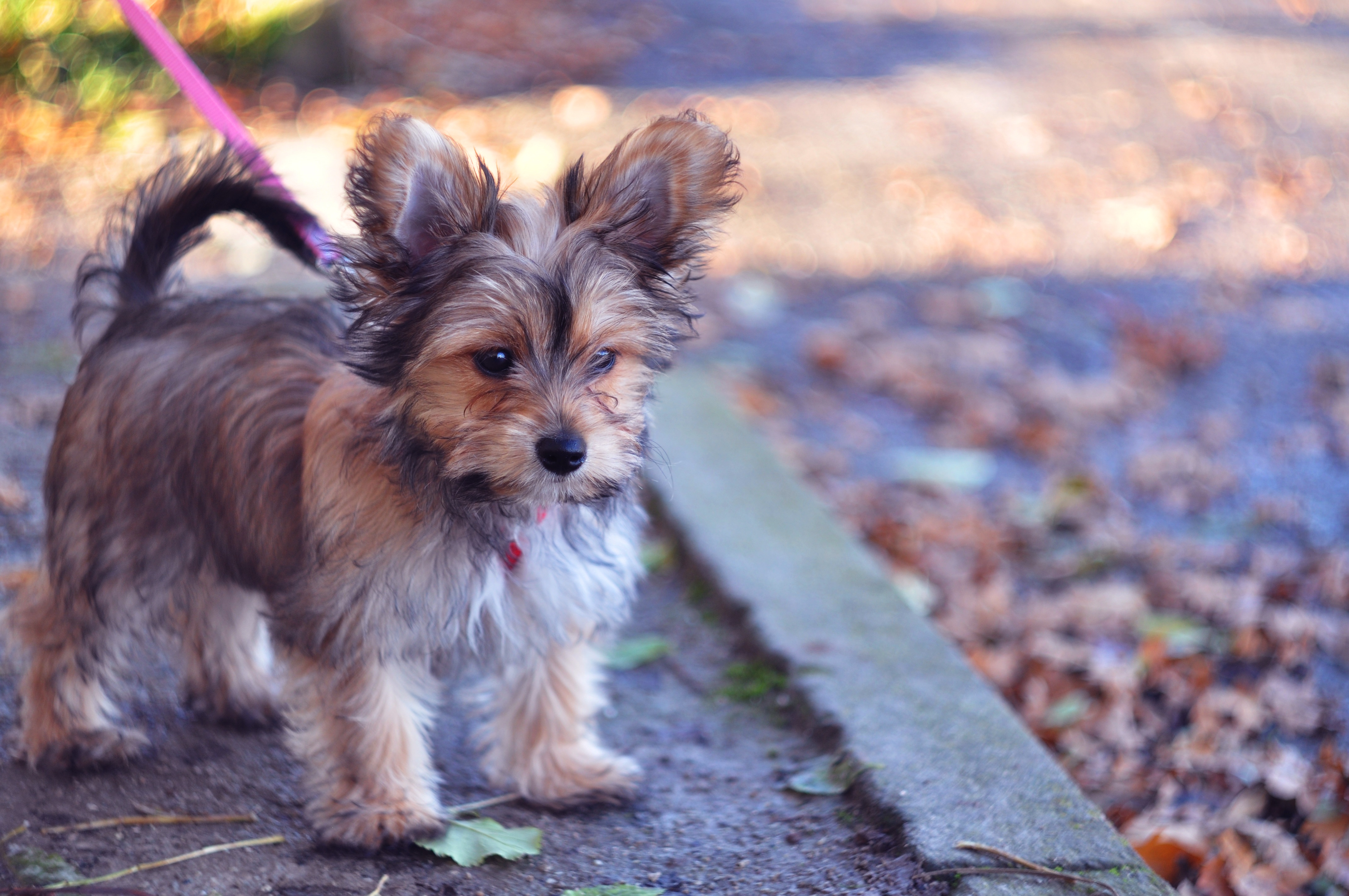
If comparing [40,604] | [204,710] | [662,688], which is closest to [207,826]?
[204,710]

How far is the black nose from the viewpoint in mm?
2766

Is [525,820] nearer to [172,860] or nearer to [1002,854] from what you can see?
[172,860]

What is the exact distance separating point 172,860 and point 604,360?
170 cm

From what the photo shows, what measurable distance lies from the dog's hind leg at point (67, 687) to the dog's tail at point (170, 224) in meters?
0.88

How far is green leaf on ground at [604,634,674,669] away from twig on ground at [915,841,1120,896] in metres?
1.66

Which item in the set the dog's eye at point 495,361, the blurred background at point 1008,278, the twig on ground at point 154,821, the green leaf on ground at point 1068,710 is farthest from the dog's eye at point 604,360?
the green leaf on ground at point 1068,710

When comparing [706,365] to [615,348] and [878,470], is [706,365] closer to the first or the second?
[878,470]

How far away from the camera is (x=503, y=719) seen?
3541mm

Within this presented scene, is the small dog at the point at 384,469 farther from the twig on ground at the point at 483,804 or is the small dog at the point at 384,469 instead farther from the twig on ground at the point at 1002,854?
the twig on ground at the point at 1002,854

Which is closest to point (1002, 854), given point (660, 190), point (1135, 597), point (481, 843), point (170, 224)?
point (481, 843)

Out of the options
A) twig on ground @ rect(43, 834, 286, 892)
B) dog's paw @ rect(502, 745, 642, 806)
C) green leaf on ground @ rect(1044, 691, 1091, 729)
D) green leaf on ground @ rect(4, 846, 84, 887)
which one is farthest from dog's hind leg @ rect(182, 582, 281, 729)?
green leaf on ground @ rect(1044, 691, 1091, 729)

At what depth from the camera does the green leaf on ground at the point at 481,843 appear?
3072 millimetres

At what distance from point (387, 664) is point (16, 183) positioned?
Answer: 7309 mm

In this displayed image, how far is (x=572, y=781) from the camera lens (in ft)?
11.4
